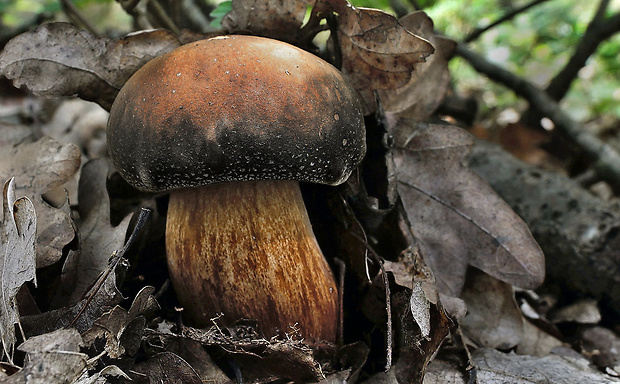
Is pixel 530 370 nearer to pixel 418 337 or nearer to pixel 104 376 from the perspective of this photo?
pixel 418 337

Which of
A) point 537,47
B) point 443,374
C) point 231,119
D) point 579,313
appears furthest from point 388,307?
point 537,47

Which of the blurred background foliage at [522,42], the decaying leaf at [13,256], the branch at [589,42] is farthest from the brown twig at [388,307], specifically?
the branch at [589,42]

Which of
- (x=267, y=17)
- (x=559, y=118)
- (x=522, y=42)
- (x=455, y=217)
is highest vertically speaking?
(x=267, y=17)

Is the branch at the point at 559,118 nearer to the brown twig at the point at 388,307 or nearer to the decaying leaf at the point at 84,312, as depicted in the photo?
the brown twig at the point at 388,307

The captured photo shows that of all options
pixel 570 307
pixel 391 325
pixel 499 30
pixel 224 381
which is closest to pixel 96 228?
pixel 224 381

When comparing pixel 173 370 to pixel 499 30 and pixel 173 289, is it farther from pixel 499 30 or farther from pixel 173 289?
pixel 499 30
